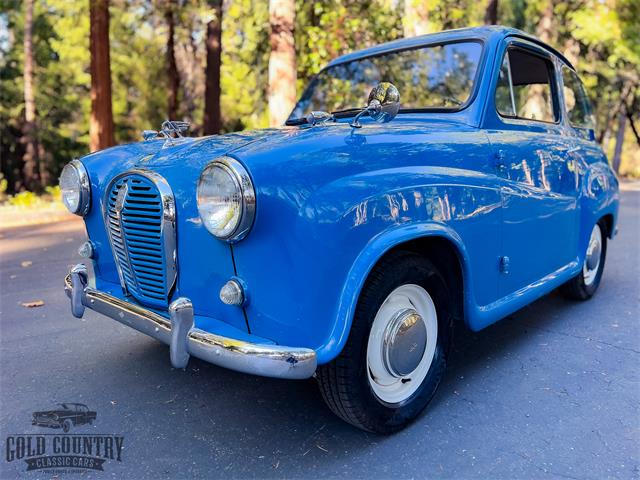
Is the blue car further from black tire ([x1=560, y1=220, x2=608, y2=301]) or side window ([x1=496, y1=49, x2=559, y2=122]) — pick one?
black tire ([x1=560, y1=220, x2=608, y2=301])

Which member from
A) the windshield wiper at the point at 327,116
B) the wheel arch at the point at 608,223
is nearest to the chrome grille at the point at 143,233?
the windshield wiper at the point at 327,116

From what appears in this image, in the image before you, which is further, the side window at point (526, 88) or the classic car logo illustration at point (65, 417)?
the side window at point (526, 88)

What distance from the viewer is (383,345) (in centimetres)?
235

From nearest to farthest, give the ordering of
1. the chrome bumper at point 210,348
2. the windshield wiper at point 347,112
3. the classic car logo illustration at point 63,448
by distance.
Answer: the chrome bumper at point 210,348 → the classic car logo illustration at point 63,448 → the windshield wiper at point 347,112

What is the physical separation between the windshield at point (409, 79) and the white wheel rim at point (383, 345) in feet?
3.88

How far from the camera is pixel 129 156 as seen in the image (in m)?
2.80

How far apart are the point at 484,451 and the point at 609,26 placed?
16.3m

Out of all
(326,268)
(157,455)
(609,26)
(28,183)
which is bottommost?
(28,183)

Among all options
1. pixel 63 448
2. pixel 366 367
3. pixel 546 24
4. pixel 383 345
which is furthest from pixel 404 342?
pixel 546 24

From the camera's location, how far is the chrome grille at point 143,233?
7.51ft

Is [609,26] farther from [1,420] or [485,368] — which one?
[1,420]

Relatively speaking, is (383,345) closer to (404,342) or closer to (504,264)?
(404,342)

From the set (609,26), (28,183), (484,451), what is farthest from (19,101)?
(484,451)

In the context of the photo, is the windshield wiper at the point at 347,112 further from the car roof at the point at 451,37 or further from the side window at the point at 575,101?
the side window at the point at 575,101
